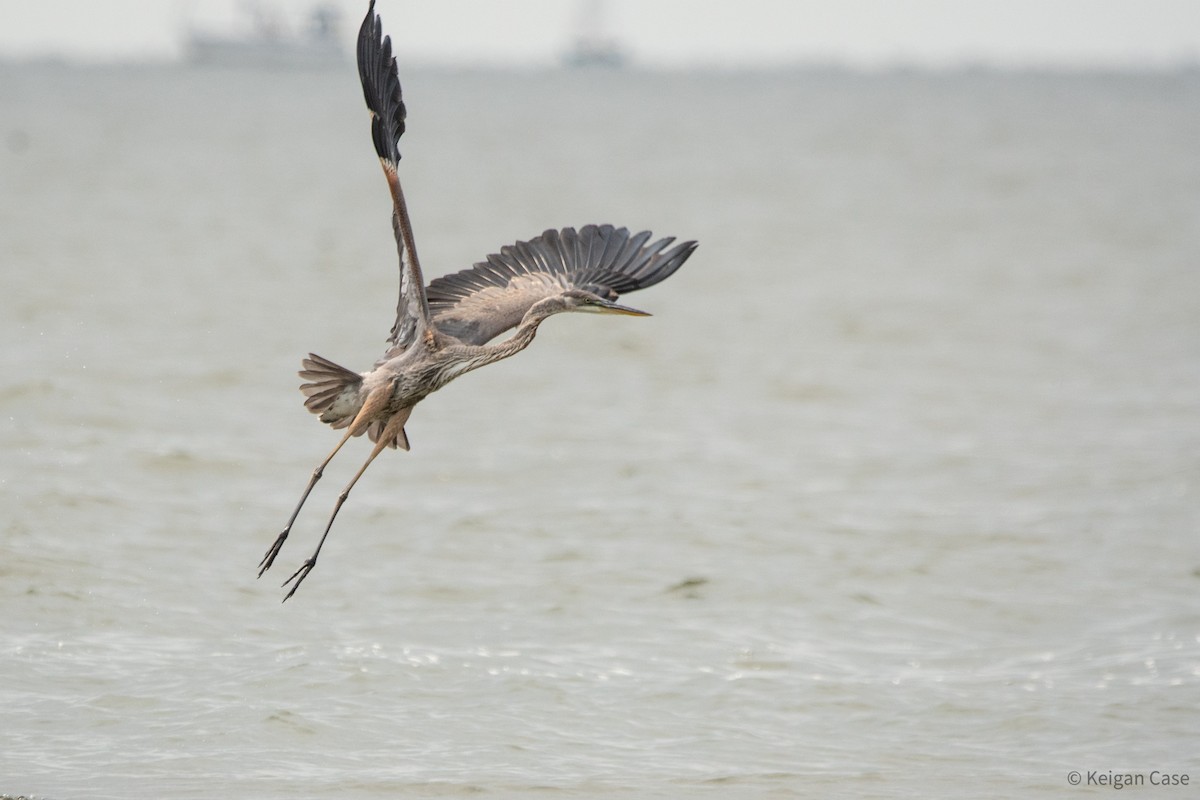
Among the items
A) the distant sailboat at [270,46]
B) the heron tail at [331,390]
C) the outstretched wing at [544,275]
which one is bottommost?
the heron tail at [331,390]

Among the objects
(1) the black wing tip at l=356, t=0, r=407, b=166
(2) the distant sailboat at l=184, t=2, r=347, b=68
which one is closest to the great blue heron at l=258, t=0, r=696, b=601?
(1) the black wing tip at l=356, t=0, r=407, b=166

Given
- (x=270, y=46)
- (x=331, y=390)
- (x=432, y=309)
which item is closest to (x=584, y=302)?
(x=432, y=309)

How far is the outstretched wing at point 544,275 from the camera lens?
27.1 ft

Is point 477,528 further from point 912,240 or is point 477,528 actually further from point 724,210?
point 724,210

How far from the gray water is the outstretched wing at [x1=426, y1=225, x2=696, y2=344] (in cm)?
229

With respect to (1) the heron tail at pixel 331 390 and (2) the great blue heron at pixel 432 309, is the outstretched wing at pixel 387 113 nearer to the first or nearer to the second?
(2) the great blue heron at pixel 432 309

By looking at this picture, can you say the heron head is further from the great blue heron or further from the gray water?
the gray water

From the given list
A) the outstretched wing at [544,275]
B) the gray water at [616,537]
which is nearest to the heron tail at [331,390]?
the outstretched wing at [544,275]

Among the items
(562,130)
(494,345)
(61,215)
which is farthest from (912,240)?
(562,130)

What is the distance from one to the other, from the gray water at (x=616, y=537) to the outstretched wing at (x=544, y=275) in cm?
229

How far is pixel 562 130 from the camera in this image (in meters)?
79.4

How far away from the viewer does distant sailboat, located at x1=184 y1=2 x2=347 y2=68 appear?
426ft

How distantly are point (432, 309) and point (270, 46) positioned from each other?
129 m

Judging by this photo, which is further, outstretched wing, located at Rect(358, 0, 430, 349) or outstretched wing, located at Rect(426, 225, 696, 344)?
outstretched wing, located at Rect(426, 225, 696, 344)
